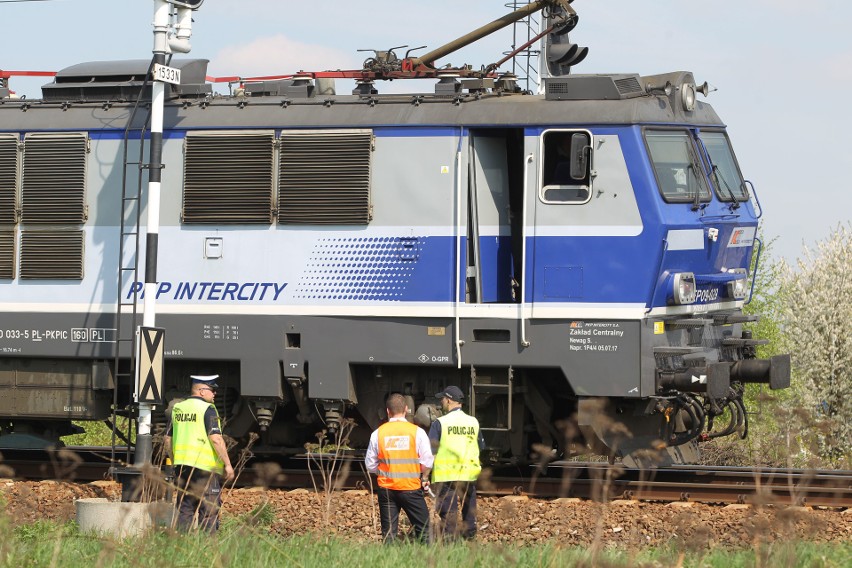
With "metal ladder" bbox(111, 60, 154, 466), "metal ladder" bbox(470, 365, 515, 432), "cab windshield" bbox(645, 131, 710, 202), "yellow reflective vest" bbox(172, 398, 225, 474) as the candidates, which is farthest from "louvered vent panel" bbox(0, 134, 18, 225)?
"cab windshield" bbox(645, 131, 710, 202)

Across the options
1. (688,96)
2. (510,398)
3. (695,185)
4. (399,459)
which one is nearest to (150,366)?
(399,459)

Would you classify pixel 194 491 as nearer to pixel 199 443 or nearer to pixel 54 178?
pixel 199 443

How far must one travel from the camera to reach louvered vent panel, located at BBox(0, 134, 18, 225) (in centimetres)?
1395

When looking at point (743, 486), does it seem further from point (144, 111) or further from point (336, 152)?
point (144, 111)

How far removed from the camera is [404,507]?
10.2 metres

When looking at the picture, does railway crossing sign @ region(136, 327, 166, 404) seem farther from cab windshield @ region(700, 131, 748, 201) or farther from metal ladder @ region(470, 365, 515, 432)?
cab windshield @ region(700, 131, 748, 201)

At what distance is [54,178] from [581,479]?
21.1ft

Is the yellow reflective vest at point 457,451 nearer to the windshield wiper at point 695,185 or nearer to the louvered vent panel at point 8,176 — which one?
the windshield wiper at point 695,185

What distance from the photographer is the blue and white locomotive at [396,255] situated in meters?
12.1

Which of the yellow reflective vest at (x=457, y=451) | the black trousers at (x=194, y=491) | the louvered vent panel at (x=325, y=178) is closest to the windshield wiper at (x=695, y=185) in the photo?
the louvered vent panel at (x=325, y=178)

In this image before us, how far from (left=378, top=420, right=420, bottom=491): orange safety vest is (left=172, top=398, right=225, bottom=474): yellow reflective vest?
149 cm

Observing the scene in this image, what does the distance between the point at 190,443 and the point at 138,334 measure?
239cm

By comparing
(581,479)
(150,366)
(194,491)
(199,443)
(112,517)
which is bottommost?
(112,517)

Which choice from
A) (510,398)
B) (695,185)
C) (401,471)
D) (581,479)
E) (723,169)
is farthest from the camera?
(723,169)
